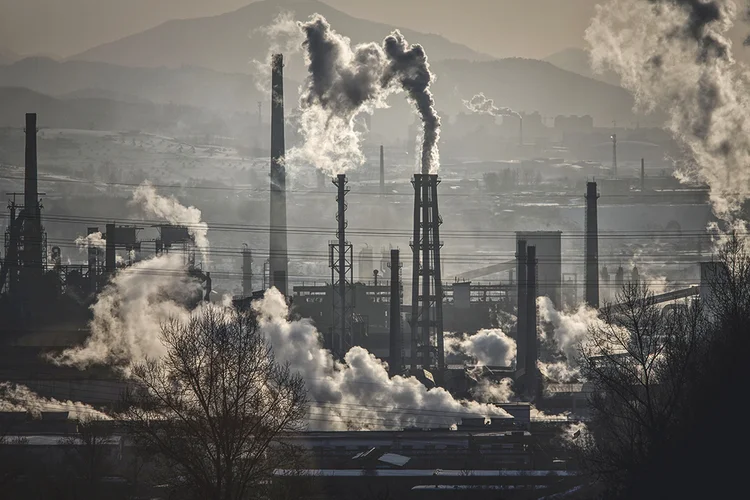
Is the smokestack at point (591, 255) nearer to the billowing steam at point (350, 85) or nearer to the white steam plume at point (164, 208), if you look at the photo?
the billowing steam at point (350, 85)

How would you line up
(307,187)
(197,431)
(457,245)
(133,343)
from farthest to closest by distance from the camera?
1. (307,187)
2. (457,245)
3. (133,343)
4. (197,431)

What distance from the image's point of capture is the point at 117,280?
31.8m

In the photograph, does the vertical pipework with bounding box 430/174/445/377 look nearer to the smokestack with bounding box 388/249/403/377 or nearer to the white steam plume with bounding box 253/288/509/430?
the smokestack with bounding box 388/249/403/377

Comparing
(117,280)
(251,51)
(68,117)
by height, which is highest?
(251,51)

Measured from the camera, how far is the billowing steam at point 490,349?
112ft

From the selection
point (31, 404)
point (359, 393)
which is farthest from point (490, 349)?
point (31, 404)

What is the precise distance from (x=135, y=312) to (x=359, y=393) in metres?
7.44

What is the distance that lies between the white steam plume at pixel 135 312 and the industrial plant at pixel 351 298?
9 centimetres

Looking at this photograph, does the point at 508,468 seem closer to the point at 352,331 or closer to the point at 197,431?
the point at 197,431

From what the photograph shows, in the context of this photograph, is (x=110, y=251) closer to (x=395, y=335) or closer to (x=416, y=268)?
(x=416, y=268)

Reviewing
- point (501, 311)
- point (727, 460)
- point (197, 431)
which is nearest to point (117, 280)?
point (501, 311)

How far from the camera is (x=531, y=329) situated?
95.1 ft

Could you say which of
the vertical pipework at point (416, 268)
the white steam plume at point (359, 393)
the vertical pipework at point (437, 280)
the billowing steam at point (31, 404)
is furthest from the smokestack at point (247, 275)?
the billowing steam at point (31, 404)

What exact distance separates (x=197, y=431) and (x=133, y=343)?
50.2ft
